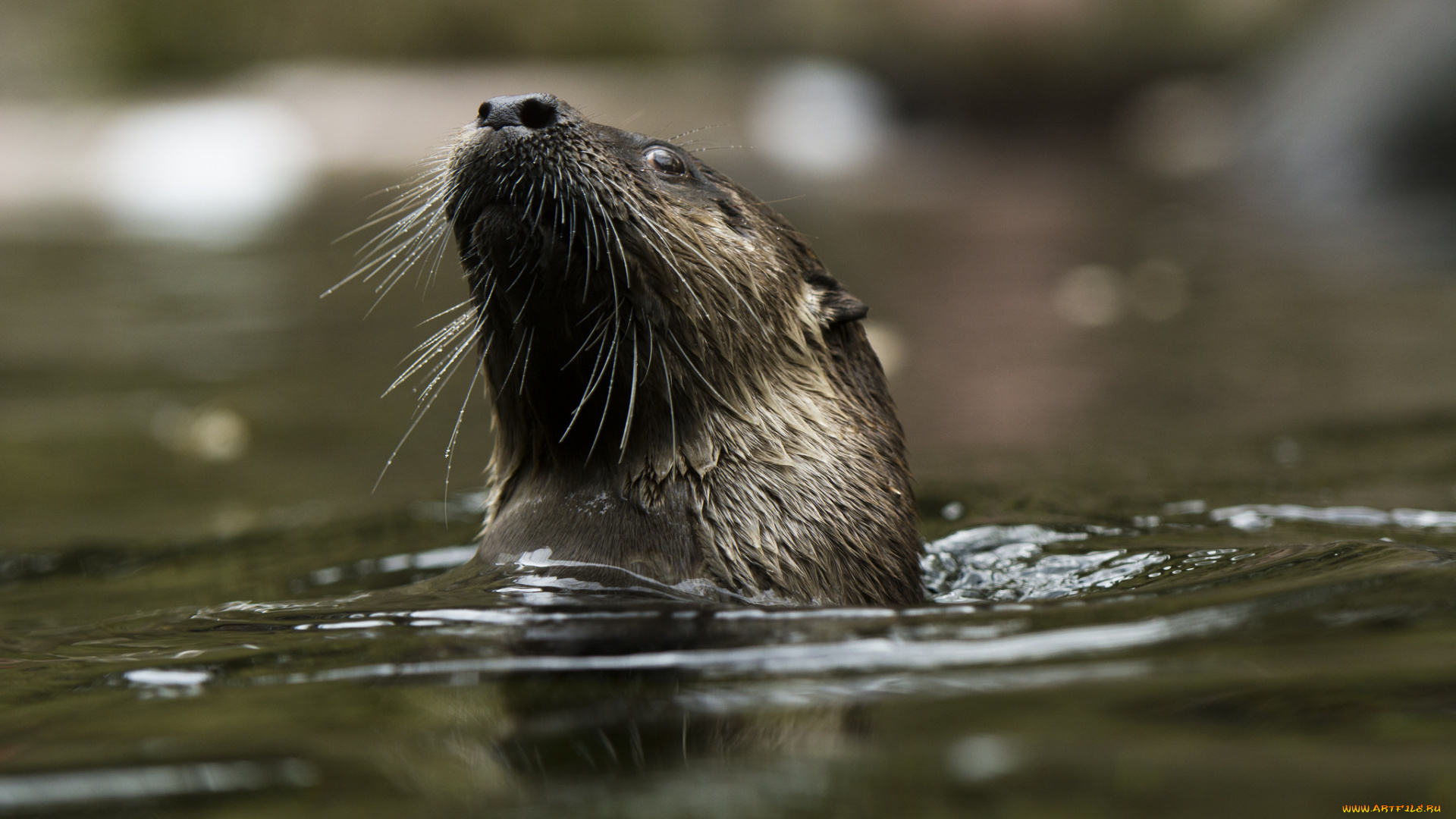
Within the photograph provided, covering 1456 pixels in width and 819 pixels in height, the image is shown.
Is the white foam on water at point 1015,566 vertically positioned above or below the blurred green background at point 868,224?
below

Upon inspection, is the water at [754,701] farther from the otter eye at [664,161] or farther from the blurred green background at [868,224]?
the blurred green background at [868,224]

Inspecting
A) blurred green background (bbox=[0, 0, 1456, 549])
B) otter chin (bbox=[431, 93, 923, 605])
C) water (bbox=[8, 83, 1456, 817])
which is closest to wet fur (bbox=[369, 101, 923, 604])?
otter chin (bbox=[431, 93, 923, 605])

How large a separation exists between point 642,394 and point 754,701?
127 cm

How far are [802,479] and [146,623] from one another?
1560 millimetres

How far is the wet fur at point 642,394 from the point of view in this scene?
3367mm

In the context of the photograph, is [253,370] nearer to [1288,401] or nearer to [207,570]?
[207,570]

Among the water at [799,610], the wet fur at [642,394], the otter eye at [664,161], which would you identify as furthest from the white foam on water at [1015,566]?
the otter eye at [664,161]

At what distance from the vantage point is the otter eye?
148 inches

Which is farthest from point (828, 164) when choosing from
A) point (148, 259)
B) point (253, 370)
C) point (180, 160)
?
point (253, 370)

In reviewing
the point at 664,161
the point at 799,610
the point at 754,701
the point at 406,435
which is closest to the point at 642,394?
the point at 664,161

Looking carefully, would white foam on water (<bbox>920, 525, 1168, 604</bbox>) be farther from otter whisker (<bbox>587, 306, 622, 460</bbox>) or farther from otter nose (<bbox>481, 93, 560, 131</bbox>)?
otter nose (<bbox>481, 93, 560, 131</bbox>)

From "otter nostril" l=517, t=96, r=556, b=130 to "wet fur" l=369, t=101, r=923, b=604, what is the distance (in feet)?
0.12

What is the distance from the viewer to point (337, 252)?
41.5ft

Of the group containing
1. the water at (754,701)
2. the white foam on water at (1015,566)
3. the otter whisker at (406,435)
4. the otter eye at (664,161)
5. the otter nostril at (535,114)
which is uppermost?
the otter nostril at (535,114)
